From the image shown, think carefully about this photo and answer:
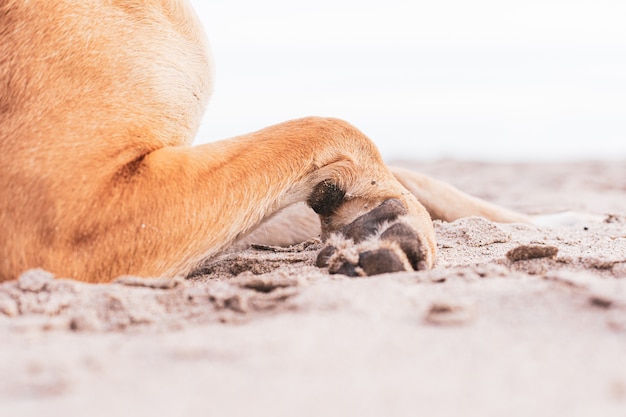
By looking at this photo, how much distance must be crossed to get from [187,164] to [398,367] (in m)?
1.46

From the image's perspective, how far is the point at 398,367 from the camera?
1544 millimetres

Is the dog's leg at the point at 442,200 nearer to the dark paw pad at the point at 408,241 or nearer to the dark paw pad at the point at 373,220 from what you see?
the dark paw pad at the point at 373,220

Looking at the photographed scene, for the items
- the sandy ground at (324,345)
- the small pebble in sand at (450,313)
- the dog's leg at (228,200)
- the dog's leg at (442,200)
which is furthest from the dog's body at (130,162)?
the dog's leg at (442,200)

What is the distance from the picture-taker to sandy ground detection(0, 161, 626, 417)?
141 centimetres

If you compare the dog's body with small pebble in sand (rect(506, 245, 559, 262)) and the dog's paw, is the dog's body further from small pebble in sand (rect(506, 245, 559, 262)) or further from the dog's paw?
small pebble in sand (rect(506, 245, 559, 262))

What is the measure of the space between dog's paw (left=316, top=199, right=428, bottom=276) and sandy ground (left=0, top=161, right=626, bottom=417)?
134mm

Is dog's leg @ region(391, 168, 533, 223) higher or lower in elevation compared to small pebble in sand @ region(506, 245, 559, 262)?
lower

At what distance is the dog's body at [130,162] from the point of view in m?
2.51

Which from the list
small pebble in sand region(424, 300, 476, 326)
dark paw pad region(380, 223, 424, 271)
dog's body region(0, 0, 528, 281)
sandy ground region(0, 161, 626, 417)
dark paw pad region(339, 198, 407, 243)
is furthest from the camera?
dark paw pad region(339, 198, 407, 243)

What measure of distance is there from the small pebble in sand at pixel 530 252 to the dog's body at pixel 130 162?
0.32 metres

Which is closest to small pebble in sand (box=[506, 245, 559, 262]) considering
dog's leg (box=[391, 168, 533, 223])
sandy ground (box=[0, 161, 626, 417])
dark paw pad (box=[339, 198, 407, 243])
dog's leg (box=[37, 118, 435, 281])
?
sandy ground (box=[0, 161, 626, 417])

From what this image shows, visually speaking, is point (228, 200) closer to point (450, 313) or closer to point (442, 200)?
point (450, 313)

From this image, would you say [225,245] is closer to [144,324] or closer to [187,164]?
[187,164]

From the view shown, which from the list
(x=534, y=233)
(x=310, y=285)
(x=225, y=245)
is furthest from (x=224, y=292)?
(x=534, y=233)
